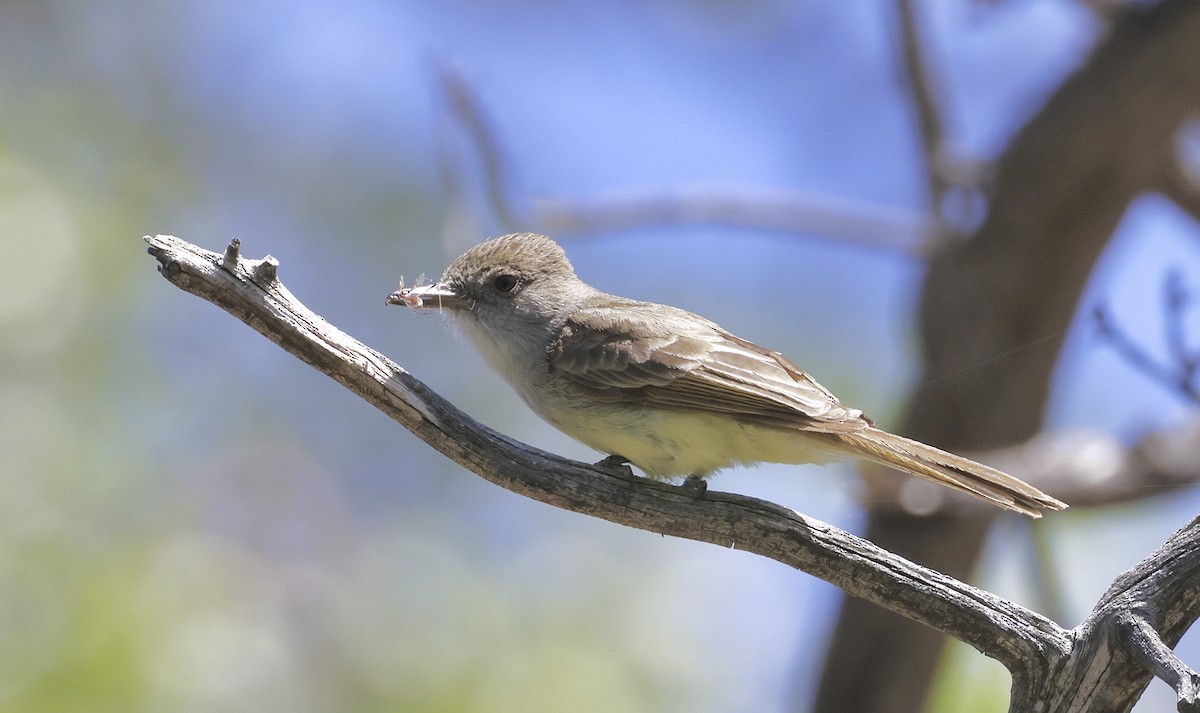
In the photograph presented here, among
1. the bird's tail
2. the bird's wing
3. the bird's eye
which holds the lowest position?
the bird's tail

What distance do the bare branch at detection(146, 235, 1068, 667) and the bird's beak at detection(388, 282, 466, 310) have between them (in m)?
1.07

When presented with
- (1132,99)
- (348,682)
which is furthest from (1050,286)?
(348,682)

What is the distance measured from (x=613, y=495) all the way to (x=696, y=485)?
329mm

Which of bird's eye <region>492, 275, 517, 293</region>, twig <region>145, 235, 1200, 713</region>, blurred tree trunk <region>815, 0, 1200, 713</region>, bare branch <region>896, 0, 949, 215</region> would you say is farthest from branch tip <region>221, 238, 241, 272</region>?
bare branch <region>896, 0, 949, 215</region>

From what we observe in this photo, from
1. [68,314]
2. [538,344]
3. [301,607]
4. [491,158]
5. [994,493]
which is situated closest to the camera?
[994,493]

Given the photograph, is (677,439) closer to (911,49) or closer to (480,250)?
(480,250)

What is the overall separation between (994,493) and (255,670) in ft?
14.7

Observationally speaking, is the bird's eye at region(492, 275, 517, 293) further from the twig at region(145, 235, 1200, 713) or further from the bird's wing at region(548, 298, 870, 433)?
the twig at region(145, 235, 1200, 713)

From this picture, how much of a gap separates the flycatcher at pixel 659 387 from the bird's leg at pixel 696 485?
75 mm

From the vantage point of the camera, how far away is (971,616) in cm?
292

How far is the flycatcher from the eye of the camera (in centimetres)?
353

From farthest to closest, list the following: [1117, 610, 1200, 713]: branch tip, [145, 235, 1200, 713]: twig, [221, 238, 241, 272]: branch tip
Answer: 1. [221, 238, 241, 272]: branch tip
2. [145, 235, 1200, 713]: twig
3. [1117, 610, 1200, 713]: branch tip

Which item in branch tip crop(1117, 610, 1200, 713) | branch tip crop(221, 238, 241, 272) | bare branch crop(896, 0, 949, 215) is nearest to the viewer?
branch tip crop(1117, 610, 1200, 713)

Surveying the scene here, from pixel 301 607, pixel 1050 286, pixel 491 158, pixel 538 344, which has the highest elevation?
pixel 1050 286
